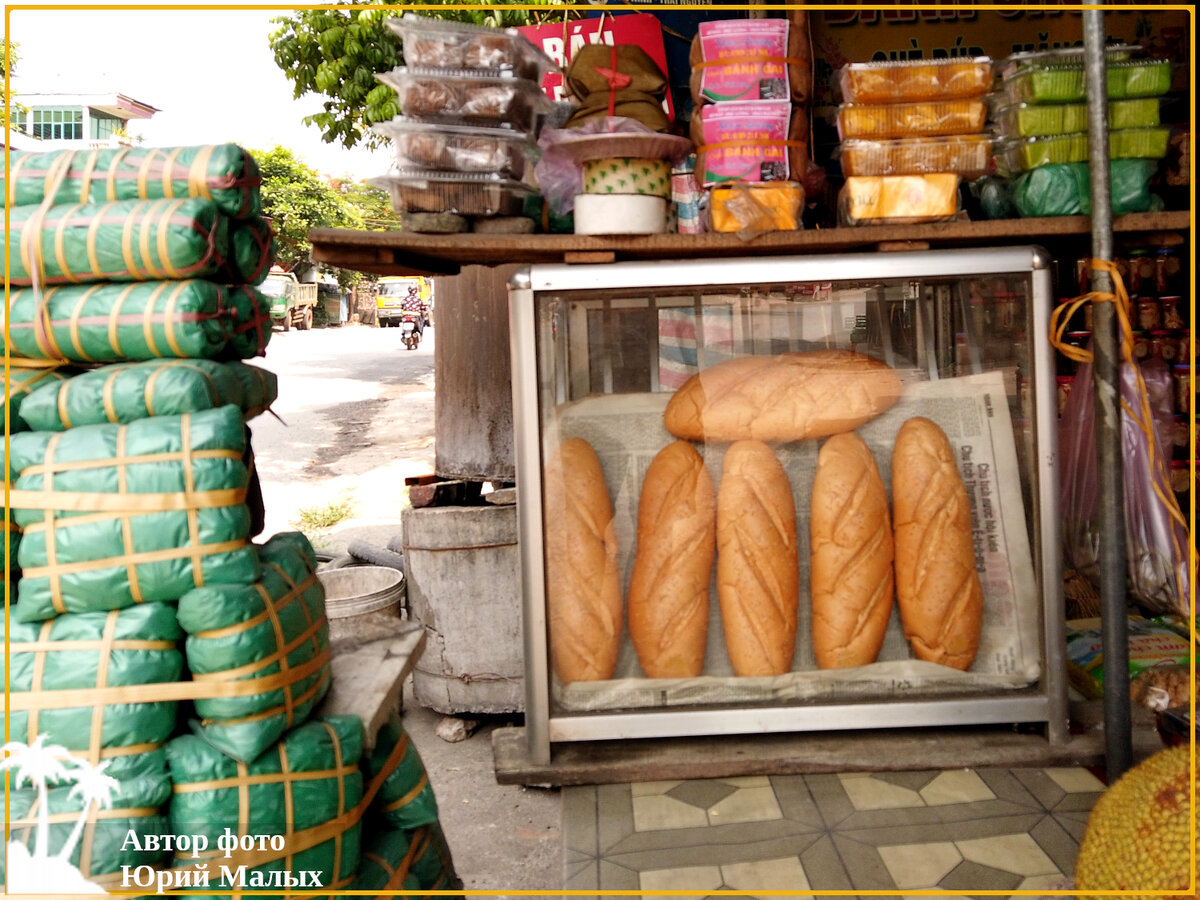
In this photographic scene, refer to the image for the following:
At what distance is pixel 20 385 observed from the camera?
185 cm

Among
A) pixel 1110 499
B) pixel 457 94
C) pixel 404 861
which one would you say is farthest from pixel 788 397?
pixel 404 861

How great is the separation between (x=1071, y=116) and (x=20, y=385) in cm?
255

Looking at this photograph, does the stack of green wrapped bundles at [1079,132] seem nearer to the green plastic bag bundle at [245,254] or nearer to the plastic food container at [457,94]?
the plastic food container at [457,94]

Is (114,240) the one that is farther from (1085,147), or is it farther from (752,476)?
(1085,147)

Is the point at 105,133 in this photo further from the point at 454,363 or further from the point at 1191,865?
the point at 1191,865

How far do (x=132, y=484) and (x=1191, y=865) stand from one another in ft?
6.73

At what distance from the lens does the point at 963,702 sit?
241 cm

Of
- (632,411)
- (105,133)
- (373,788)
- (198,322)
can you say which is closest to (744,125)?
(632,411)

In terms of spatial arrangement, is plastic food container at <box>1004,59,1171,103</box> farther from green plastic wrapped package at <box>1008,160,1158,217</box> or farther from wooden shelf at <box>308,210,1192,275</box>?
wooden shelf at <box>308,210,1192,275</box>

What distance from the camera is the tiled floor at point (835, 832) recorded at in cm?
201

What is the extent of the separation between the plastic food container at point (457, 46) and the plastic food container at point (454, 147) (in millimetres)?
159

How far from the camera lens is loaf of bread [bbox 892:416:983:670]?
95.7 inches

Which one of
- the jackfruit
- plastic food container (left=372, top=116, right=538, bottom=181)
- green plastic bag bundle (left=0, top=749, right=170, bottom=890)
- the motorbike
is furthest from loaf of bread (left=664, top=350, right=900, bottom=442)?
the motorbike

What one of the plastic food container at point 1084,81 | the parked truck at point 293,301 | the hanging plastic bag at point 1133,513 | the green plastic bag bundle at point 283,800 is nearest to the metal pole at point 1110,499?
the plastic food container at point 1084,81
